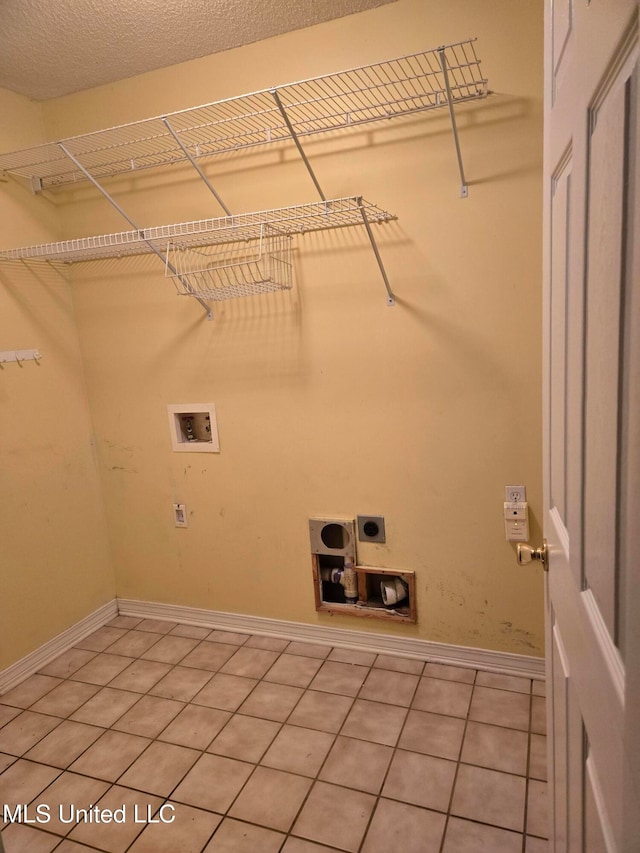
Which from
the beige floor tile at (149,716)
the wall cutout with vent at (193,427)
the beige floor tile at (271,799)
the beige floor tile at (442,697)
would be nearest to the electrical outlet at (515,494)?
the beige floor tile at (442,697)

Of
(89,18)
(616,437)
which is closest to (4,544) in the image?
(89,18)

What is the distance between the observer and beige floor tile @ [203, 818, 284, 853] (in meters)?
1.46

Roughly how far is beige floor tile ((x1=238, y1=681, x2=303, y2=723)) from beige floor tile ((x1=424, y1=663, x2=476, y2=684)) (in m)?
0.54

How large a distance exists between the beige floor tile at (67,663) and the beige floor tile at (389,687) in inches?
51.4

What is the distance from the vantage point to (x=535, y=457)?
6.39 feet

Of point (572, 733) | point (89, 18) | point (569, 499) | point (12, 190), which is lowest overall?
point (572, 733)

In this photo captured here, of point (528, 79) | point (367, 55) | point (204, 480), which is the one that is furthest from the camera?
point (204, 480)

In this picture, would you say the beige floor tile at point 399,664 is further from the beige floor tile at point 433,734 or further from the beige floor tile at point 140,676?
the beige floor tile at point 140,676

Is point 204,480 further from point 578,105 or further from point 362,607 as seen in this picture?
point 578,105

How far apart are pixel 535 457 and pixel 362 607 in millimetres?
994

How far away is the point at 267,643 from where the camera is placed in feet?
8.10

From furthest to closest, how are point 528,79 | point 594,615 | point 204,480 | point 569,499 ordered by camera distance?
point 204,480 < point 528,79 < point 569,499 < point 594,615

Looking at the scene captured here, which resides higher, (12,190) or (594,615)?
(12,190)

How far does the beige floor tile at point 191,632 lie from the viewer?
2576mm
